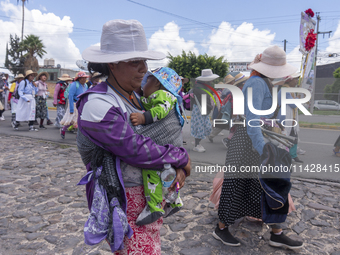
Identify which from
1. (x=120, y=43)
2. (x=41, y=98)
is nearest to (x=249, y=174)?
A: (x=120, y=43)

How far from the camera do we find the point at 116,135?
1421 mm

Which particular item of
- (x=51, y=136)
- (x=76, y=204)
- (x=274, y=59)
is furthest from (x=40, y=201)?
(x=51, y=136)

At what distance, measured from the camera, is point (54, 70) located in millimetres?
56625

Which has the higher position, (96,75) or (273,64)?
(273,64)

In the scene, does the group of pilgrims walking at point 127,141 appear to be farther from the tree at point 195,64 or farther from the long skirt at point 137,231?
the tree at point 195,64

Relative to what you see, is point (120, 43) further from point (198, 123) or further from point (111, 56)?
point (198, 123)

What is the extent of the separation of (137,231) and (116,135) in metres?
0.59

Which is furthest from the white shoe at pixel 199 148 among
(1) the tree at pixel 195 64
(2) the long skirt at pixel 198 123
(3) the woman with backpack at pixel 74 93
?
(1) the tree at pixel 195 64

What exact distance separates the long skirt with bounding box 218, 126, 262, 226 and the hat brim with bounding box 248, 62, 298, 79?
59 centimetres

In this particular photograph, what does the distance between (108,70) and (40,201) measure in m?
3.12

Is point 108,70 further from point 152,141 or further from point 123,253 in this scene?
point 123,253

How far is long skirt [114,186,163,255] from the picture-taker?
160 centimetres

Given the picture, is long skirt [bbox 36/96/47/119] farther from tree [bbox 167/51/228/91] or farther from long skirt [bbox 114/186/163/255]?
tree [bbox 167/51/228/91]

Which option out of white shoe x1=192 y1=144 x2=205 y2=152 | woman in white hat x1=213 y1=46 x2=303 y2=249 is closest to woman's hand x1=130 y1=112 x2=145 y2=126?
woman in white hat x1=213 y1=46 x2=303 y2=249
